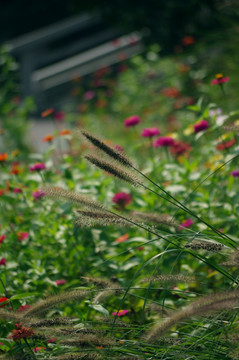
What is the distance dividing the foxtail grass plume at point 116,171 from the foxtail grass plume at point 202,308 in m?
0.49

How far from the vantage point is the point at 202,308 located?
1309 millimetres

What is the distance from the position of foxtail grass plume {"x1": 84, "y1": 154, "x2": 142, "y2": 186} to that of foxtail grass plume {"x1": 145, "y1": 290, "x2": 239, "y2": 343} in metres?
0.49

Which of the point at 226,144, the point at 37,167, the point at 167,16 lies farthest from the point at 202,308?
the point at 167,16

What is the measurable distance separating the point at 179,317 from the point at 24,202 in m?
1.77

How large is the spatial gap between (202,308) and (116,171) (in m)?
0.57

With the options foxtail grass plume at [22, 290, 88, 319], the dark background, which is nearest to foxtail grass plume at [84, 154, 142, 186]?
foxtail grass plume at [22, 290, 88, 319]

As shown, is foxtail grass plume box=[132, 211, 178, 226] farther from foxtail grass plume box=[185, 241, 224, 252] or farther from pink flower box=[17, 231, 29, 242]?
pink flower box=[17, 231, 29, 242]

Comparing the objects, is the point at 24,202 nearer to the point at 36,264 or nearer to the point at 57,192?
the point at 36,264

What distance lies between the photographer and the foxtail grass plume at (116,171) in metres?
1.73

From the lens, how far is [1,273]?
7.06 ft

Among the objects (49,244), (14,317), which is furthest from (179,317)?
(49,244)

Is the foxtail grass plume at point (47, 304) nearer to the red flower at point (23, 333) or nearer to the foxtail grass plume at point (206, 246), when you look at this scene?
the red flower at point (23, 333)

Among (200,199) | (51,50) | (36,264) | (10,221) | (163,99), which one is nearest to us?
(36,264)

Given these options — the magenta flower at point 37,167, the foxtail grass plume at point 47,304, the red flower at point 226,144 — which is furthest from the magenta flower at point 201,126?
the foxtail grass plume at point 47,304
